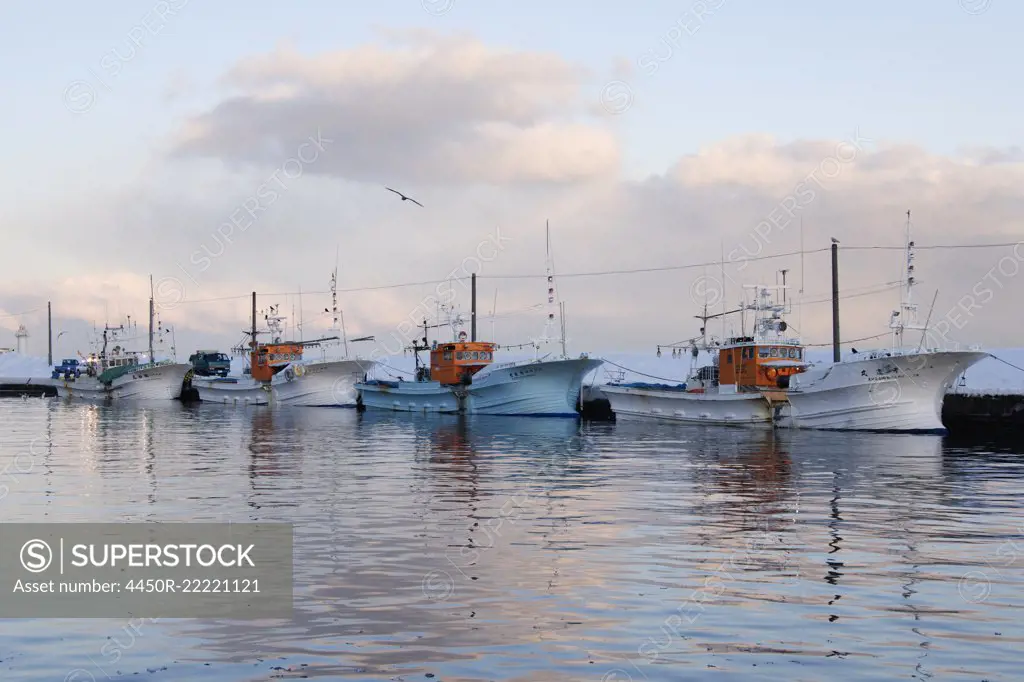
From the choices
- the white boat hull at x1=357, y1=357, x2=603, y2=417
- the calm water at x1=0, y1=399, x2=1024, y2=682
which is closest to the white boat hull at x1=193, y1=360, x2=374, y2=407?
the white boat hull at x1=357, y1=357, x2=603, y2=417

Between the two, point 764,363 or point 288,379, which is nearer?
point 764,363

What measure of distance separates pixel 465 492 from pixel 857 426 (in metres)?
30.4

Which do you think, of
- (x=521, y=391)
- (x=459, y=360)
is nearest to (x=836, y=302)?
(x=521, y=391)

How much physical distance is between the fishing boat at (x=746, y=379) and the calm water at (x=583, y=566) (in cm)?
1848

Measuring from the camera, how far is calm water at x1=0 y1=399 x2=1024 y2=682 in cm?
1121

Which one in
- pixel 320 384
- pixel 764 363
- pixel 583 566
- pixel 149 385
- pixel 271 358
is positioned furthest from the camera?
pixel 149 385

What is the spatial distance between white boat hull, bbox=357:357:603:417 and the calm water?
33.1 metres

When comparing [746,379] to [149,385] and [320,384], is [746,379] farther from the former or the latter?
[149,385]

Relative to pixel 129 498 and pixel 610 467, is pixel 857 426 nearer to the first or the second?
pixel 610 467

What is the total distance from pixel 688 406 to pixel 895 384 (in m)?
13.1

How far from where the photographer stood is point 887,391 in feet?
165

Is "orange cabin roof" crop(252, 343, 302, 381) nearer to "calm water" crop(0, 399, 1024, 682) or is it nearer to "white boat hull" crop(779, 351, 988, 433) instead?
"white boat hull" crop(779, 351, 988, 433)

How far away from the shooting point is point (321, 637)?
1204 cm

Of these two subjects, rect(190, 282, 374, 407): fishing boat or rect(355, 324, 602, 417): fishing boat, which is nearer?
rect(355, 324, 602, 417): fishing boat
